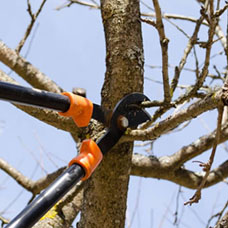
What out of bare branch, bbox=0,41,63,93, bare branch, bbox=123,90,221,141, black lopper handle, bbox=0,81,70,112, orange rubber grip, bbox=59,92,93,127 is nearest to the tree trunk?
bare branch, bbox=123,90,221,141

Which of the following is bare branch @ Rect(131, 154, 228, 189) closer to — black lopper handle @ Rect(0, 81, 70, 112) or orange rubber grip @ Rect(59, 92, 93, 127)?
orange rubber grip @ Rect(59, 92, 93, 127)

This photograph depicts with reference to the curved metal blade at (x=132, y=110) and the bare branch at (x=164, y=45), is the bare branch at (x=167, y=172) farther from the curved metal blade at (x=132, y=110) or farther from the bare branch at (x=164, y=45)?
the bare branch at (x=164, y=45)

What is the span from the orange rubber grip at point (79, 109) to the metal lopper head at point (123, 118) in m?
0.14

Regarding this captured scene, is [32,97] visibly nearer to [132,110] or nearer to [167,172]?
[132,110]

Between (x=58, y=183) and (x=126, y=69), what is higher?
(x=126, y=69)

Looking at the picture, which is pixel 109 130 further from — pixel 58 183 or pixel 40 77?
pixel 40 77

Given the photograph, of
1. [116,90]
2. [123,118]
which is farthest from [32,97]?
[116,90]

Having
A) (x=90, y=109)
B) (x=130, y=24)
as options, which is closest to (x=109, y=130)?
(x=90, y=109)

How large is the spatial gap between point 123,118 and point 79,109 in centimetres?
24

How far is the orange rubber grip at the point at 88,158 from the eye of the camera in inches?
50.8

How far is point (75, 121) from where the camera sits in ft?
4.60

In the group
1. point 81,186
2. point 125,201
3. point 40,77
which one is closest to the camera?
point 125,201

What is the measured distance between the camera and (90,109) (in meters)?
1.41

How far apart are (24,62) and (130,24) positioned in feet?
3.27
